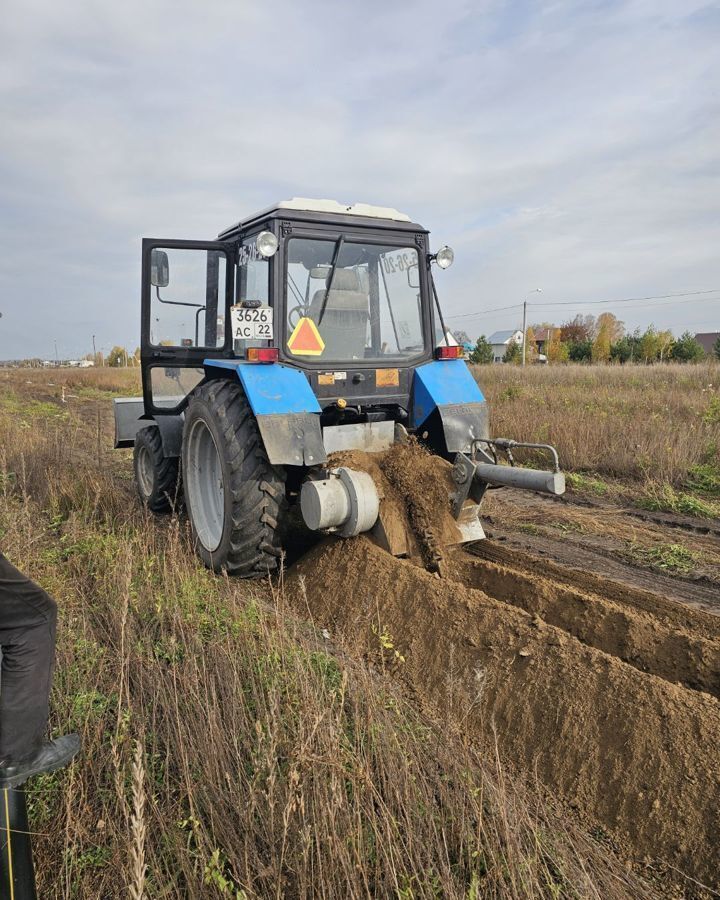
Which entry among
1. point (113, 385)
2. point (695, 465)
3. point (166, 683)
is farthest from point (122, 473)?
point (113, 385)

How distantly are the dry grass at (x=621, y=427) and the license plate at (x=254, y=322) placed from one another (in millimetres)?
4493

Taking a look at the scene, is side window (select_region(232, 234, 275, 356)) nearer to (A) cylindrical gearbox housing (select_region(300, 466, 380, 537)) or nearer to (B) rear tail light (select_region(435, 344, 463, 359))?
(A) cylindrical gearbox housing (select_region(300, 466, 380, 537))

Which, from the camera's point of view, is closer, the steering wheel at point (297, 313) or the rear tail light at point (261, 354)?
the rear tail light at point (261, 354)

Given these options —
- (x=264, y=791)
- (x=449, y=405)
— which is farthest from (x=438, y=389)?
(x=264, y=791)

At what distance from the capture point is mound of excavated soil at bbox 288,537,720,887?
2.37 m

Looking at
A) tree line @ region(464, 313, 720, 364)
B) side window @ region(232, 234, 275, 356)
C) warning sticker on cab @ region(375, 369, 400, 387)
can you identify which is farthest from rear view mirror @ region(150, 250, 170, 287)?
tree line @ region(464, 313, 720, 364)

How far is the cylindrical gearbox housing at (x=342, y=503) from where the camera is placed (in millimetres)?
4129

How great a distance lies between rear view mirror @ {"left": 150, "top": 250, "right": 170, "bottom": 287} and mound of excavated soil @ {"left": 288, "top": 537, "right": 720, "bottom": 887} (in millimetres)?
2712

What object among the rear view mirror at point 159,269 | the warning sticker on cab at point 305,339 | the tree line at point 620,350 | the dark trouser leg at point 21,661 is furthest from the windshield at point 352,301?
the tree line at point 620,350

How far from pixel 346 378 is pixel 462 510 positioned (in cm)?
130

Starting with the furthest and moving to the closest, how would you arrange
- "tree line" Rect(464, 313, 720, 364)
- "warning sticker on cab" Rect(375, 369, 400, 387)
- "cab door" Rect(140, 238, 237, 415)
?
1. "tree line" Rect(464, 313, 720, 364)
2. "cab door" Rect(140, 238, 237, 415)
3. "warning sticker on cab" Rect(375, 369, 400, 387)

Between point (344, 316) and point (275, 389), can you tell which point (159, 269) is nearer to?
point (344, 316)

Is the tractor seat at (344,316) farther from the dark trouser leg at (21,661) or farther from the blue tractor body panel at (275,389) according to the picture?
the dark trouser leg at (21,661)

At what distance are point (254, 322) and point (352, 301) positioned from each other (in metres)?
0.87
